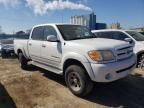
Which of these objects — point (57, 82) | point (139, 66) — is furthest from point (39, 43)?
point (139, 66)

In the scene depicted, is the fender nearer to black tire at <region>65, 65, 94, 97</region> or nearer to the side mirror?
black tire at <region>65, 65, 94, 97</region>

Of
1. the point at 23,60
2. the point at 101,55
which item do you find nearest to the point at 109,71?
the point at 101,55

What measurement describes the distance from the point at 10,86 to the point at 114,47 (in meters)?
3.57

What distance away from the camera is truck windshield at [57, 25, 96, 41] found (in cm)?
585

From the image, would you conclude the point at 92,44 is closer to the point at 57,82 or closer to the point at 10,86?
the point at 57,82

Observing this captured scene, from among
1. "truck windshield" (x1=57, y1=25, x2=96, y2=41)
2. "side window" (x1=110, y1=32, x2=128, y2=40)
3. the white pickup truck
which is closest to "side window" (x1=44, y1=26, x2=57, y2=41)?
the white pickup truck

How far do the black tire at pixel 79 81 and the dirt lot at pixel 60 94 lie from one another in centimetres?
21

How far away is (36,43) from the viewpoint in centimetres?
693

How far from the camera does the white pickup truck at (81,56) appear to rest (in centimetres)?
462

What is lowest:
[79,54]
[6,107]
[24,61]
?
[6,107]


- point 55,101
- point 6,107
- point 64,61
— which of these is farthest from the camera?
point 64,61

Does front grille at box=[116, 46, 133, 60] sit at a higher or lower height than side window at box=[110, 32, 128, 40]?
lower

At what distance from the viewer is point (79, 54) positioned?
16.2 feet

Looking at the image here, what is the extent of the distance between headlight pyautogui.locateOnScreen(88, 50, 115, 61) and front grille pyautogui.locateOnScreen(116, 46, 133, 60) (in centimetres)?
25
